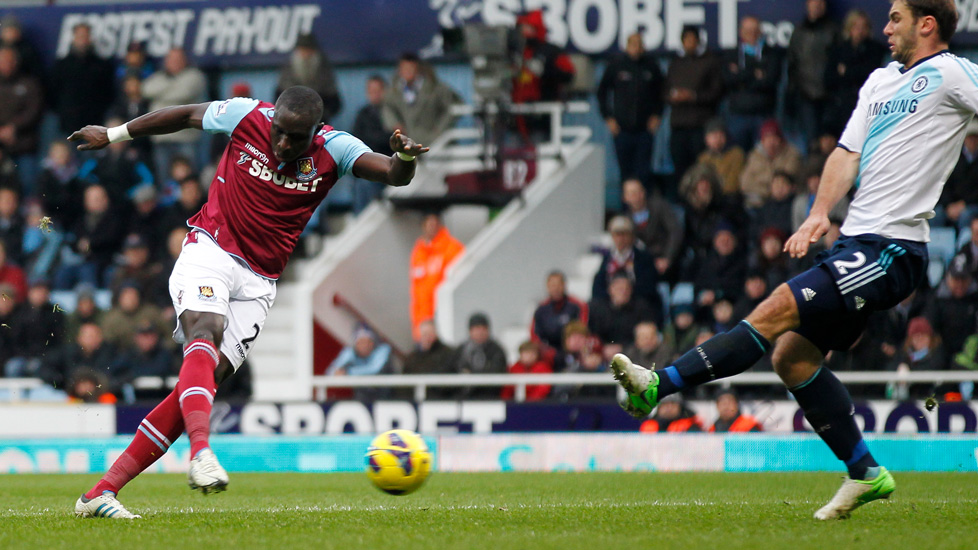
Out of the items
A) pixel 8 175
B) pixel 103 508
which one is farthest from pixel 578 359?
pixel 8 175

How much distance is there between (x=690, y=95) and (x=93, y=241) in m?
7.36

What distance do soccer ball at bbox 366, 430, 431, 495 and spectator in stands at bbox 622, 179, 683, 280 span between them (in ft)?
25.5

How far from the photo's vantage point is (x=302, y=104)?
20.5 ft

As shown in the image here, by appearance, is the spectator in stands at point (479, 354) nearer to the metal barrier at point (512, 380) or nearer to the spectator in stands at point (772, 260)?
the metal barrier at point (512, 380)

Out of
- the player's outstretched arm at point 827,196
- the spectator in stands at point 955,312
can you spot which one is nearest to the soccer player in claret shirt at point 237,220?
the player's outstretched arm at point 827,196

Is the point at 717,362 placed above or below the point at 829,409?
above

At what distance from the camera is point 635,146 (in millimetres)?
15523

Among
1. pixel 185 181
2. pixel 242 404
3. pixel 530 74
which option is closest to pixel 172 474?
pixel 242 404

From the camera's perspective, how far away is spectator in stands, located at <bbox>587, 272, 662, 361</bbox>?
1341 cm

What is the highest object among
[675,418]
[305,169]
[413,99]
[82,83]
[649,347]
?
[82,83]

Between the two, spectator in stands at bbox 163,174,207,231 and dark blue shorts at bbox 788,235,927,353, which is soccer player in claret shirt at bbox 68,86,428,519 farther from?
spectator in stands at bbox 163,174,207,231

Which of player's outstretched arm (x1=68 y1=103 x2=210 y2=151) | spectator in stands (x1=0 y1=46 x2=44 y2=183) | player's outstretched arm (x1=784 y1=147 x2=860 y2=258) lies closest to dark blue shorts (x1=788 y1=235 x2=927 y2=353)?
player's outstretched arm (x1=784 y1=147 x2=860 y2=258)

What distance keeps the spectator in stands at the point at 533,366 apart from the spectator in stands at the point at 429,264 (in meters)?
2.17

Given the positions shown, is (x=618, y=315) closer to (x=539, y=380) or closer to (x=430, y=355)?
(x=539, y=380)
